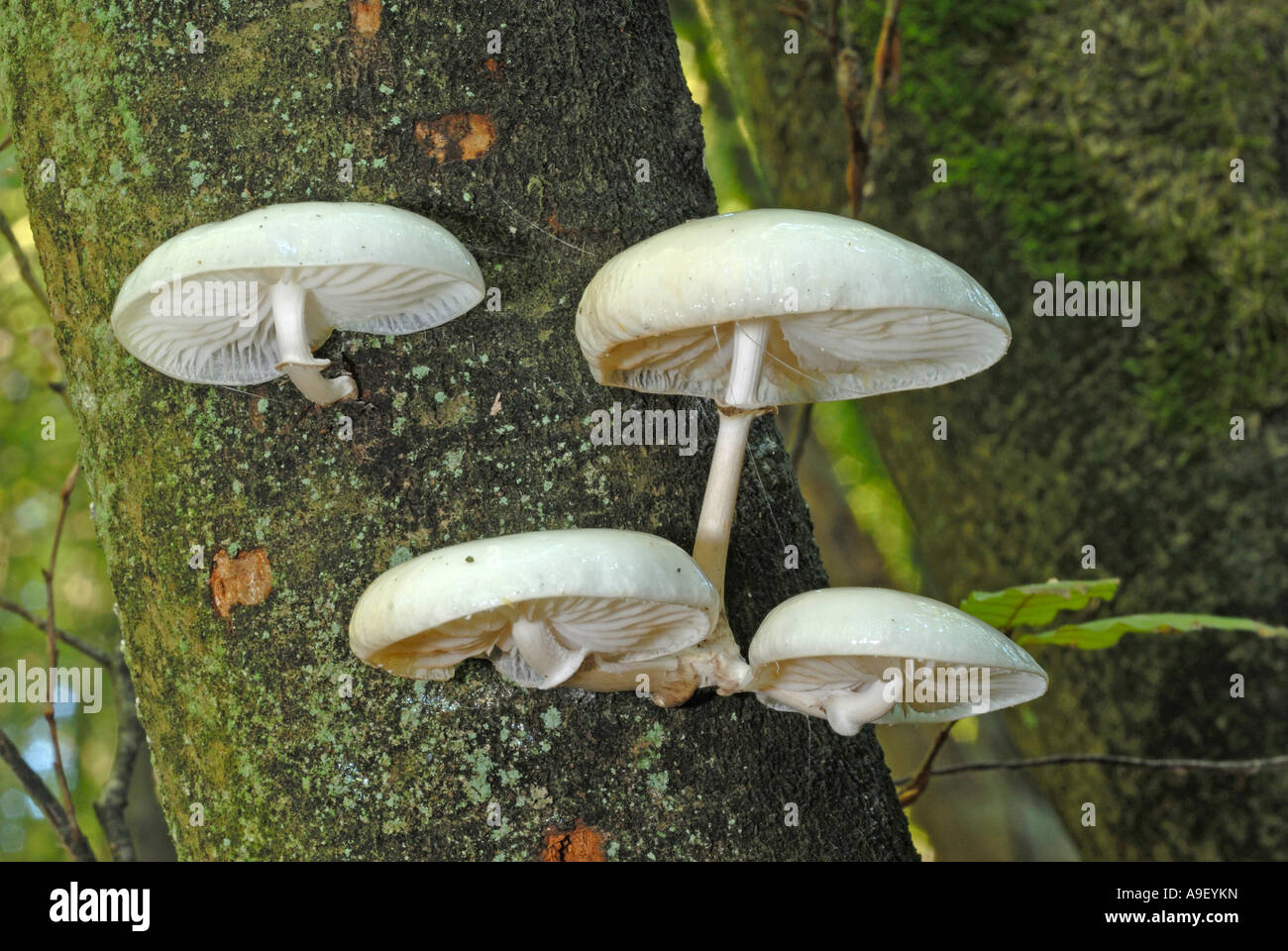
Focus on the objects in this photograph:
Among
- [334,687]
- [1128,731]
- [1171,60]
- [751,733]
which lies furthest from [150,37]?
[1128,731]

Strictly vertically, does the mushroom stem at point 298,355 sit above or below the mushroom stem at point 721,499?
above

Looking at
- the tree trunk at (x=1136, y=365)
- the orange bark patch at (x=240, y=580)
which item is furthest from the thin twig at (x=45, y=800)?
the tree trunk at (x=1136, y=365)

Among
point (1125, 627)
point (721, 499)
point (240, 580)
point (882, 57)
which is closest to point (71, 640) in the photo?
point (240, 580)

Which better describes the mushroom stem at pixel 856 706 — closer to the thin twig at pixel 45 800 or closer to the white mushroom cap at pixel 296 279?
the white mushroom cap at pixel 296 279

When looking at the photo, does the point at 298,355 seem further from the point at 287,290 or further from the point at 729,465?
the point at 729,465

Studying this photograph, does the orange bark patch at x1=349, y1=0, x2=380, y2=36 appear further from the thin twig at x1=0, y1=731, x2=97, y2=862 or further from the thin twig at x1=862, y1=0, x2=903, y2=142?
the thin twig at x1=0, y1=731, x2=97, y2=862
